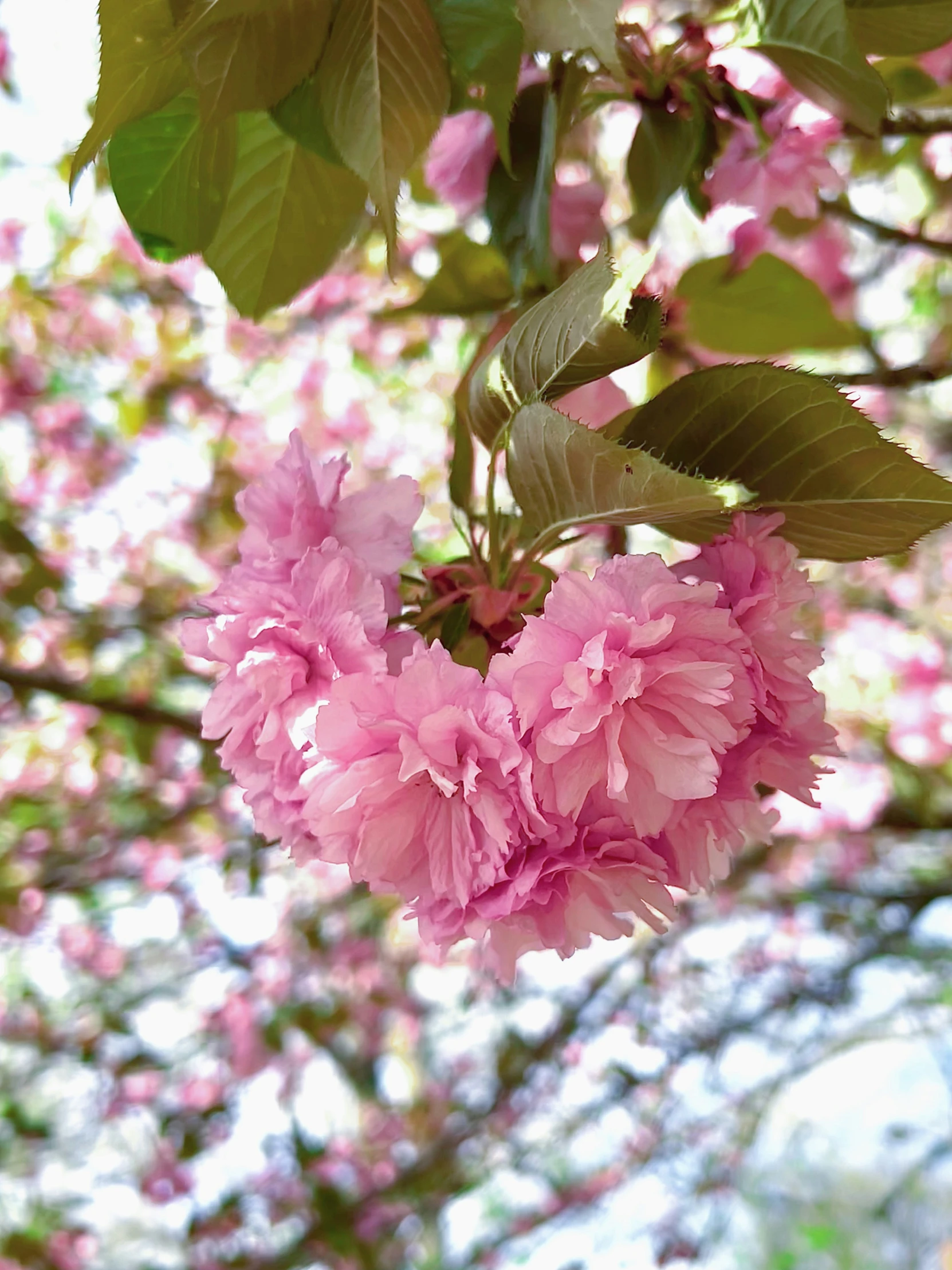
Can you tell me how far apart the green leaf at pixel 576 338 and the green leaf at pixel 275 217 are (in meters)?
0.22

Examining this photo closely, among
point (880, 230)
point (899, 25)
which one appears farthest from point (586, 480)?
point (880, 230)

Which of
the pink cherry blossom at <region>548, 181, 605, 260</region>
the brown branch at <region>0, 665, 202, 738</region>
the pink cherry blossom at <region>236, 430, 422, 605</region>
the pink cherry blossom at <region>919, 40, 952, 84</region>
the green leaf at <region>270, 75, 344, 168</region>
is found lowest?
the brown branch at <region>0, 665, 202, 738</region>

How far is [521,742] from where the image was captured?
0.37 meters

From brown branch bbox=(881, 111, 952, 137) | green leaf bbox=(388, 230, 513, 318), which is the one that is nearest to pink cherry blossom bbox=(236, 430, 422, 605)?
green leaf bbox=(388, 230, 513, 318)

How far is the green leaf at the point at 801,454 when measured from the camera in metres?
0.34

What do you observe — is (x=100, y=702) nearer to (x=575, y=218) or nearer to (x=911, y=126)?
(x=575, y=218)

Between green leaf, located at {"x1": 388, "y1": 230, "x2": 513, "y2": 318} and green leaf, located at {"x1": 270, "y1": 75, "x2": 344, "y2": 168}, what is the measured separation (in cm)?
21

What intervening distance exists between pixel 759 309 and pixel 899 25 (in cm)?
22

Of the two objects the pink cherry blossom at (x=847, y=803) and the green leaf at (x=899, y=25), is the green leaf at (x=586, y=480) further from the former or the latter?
the pink cherry blossom at (x=847, y=803)

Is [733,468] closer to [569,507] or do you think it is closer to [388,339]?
[569,507]

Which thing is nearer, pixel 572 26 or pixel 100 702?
pixel 572 26

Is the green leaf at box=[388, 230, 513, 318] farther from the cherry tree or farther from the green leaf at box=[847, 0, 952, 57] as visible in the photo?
the green leaf at box=[847, 0, 952, 57]

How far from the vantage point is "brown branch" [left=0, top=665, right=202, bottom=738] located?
116 centimetres

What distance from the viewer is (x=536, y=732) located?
1.19ft
